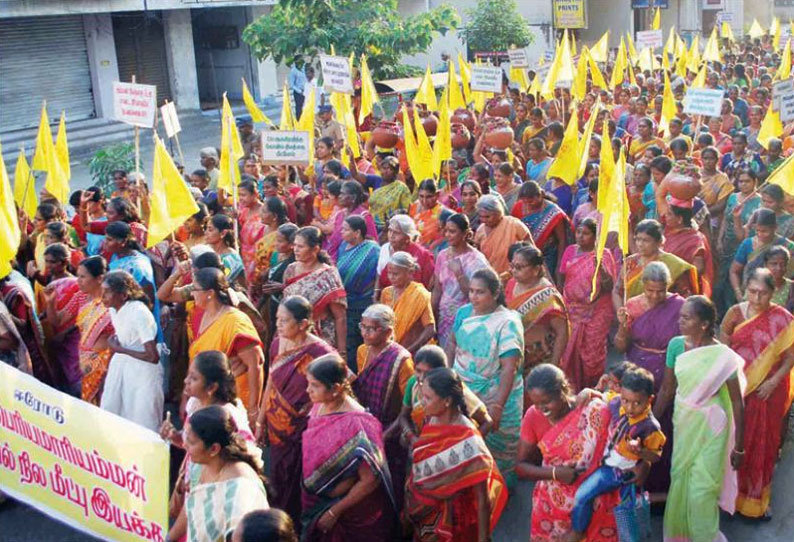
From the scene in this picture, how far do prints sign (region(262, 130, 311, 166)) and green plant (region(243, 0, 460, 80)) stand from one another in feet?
22.0

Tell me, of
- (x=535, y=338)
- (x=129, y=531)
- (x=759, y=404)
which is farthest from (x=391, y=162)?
(x=129, y=531)

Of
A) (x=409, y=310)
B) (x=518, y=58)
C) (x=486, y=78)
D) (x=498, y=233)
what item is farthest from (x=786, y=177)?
(x=518, y=58)

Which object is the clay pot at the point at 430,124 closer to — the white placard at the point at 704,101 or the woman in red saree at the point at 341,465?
the white placard at the point at 704,101

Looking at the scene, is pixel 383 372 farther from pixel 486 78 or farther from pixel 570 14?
pixel 570 14

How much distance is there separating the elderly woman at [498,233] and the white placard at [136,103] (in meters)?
3.06

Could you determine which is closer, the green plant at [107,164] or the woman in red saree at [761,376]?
the woman in red saree at [761,376]

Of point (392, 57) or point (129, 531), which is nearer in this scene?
point (129, 531)

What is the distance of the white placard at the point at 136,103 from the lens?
8.09 m

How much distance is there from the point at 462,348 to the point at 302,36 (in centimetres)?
1103

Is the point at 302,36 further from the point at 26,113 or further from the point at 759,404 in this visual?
the point at 759,404

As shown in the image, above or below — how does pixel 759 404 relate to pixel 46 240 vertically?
below

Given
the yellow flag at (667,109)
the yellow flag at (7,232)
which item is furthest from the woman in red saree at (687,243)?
Answer: the yellow flag at (667,109)

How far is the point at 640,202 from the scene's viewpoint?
8297 mm

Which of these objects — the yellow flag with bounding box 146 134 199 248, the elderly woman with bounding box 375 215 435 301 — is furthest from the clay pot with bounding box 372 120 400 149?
the yellow flag with bounding box 146 134 199 248
